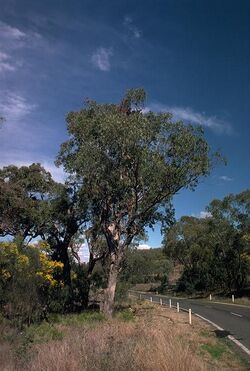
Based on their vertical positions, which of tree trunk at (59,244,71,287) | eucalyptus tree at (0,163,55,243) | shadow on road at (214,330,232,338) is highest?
eucalyptus tree at (0,163,55,243)

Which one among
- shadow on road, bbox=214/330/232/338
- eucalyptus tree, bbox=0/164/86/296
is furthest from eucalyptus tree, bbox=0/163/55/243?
shadow on road, bbox=214/330/232/338

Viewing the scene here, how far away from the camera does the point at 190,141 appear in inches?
924

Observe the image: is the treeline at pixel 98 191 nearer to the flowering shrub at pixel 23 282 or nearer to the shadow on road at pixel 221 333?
the flowering shrub at pixel 23 282

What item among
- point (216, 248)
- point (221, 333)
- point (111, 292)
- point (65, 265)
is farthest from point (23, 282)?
point (216, 248)

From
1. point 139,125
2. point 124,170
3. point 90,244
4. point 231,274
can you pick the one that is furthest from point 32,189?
point 231,274

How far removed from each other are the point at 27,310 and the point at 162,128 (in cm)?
1089

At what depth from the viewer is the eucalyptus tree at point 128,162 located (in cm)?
2286

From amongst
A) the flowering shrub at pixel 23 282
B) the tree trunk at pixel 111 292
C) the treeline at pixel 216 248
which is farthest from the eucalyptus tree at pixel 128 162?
the treeline at pixel 216 248

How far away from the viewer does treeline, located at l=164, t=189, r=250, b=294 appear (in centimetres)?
5431

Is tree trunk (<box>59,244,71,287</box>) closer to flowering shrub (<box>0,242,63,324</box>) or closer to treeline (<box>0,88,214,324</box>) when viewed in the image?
treeline (<box>0,88,214,324</box>)

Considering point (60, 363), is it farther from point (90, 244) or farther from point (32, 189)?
point (90, 244)

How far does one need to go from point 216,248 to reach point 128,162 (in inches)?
1530

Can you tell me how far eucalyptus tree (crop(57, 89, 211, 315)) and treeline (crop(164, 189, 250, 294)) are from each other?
2348cm

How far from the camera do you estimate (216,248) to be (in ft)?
195
